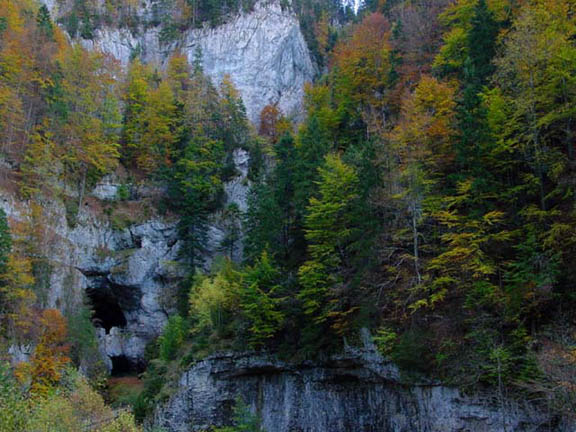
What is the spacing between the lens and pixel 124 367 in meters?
41.2

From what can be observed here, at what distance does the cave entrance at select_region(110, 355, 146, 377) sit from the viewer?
39.7 m

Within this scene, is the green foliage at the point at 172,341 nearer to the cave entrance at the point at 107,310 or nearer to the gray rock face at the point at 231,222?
the gray rock face at the point at 231,222

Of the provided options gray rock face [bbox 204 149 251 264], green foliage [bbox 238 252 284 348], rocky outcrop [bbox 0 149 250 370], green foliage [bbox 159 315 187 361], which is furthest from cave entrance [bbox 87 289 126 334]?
green foliage [bbox 238 252 284 348]

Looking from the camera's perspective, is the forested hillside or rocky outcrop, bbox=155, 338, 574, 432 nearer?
rocky outcrop, bbox=155, 338, 574, 432

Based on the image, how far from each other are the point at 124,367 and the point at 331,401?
74.3 feet

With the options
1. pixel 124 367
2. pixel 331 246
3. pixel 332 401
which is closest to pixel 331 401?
pixel 332 401

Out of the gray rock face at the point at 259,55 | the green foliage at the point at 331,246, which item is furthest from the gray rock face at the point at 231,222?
the green foliage at the point at 331,246

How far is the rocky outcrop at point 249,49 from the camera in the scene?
57656 mm

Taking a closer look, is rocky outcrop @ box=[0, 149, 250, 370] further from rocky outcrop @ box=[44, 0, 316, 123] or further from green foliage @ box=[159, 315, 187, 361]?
rocky outcrop @ box=[44, 0, 316, 123]

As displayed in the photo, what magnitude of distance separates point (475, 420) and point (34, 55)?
3982 cm

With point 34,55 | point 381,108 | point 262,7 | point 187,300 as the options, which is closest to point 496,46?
point 381,108

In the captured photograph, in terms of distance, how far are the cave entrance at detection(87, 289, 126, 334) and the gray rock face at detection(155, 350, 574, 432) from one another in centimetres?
1618

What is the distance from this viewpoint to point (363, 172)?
83.3ft

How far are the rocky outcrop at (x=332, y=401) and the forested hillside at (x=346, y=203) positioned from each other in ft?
2.21
